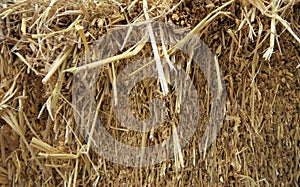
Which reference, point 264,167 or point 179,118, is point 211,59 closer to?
point 179,118

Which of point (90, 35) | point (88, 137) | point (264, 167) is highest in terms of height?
point (90, 35)

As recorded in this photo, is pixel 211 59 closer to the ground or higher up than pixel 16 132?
higher up

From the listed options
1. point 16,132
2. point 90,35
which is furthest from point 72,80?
point 16,132

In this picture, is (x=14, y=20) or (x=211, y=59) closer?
(x=211, y=59)

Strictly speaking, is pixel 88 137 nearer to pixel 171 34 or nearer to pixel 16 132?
pixel 16 132

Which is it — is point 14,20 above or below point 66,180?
above

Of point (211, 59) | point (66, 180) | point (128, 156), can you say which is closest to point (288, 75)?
point (211, 59)
